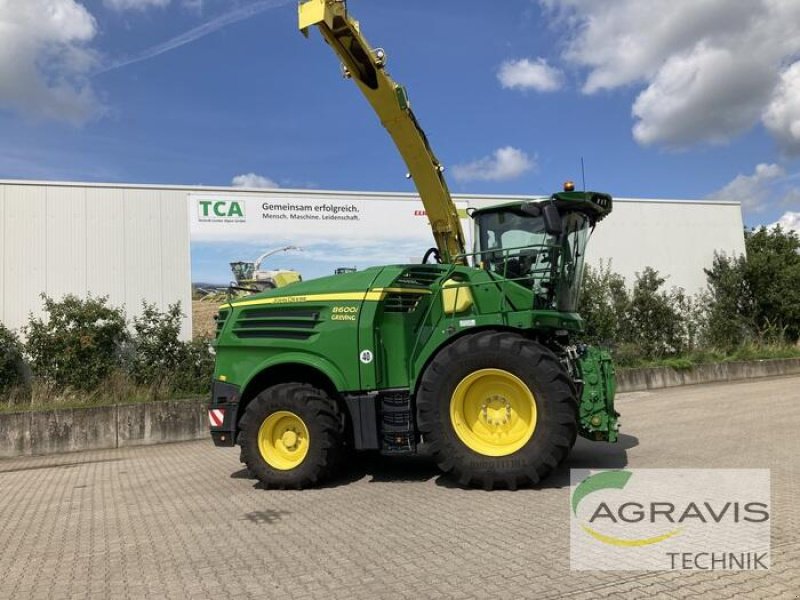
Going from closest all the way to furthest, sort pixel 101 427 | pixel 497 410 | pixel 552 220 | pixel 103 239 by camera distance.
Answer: pixel 497 410 → pixel 552 220 → pixel 101 427 → pixel 103 239

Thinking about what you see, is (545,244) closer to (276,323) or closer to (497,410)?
(497,410)

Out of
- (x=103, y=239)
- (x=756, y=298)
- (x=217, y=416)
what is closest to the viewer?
(x=217, y=416)

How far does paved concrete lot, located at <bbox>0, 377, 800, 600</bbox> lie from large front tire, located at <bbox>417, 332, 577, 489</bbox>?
0.94ft

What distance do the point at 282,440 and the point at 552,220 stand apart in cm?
364

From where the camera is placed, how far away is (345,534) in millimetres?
5039

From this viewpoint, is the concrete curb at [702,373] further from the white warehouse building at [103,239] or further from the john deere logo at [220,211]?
the john deere logo at [220,211]

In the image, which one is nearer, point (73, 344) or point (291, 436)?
point (291, 436)

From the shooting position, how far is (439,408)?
6266mm

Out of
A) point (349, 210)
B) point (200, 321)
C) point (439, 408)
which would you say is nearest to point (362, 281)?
point (439, 408)

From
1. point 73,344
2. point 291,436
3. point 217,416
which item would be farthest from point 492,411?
point 73,344

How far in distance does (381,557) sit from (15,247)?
13714 mm

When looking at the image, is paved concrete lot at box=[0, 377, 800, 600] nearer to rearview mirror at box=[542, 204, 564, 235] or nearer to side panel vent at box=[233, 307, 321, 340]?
side panel vent at box=[233, 307, 321, 340]

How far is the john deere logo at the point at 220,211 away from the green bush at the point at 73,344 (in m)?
3.47

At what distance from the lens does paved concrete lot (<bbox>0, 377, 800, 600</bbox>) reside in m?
3.88
